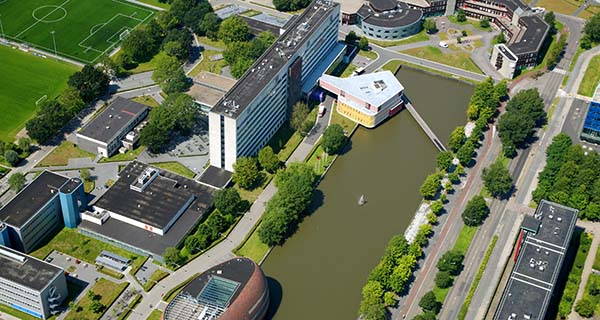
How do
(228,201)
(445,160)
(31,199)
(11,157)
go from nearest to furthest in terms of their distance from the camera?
(31,199), (228,201), (11,157), (445,160)

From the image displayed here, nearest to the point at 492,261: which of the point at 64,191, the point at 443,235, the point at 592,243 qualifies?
the point at 443,235

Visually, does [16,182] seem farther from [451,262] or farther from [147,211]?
[451,262]

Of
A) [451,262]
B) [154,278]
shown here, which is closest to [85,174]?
[154,278]

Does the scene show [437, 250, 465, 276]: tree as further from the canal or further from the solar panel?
the solar panel

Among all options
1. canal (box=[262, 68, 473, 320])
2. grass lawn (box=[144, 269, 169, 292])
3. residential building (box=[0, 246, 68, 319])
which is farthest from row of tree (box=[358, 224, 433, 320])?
residential building (box=[0, 246, 68, 319])

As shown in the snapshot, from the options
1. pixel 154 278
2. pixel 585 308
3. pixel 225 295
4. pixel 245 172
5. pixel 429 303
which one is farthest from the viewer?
pixel 245 172

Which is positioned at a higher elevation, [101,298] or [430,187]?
[430,187]
